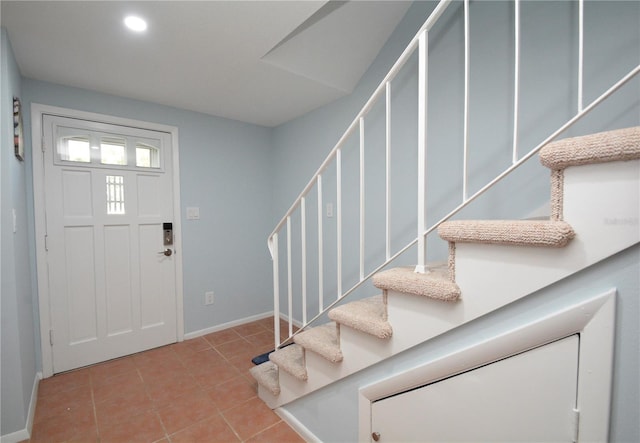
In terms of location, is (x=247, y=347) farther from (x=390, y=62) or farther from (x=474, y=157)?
(x=390, y=62)

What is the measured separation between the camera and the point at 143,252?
8.53ft

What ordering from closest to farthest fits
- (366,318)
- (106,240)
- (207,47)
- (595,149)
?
(595,149) < (366,318) < (207,47) < (106,240)

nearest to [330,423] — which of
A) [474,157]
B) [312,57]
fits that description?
[474,157]

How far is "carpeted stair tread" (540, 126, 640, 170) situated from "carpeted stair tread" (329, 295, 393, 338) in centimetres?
72

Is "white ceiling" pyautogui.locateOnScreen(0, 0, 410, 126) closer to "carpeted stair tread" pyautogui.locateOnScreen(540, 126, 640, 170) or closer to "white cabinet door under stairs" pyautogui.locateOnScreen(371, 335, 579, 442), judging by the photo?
"carpeted stair tread" pyautogui.locateOnScreen(540, 126, 640, 170)

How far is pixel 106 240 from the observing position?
242cm

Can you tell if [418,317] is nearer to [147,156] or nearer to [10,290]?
[10,290]

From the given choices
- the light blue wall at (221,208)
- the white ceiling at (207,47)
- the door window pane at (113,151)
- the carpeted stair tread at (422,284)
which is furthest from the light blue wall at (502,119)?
the door window pane at (113,151)

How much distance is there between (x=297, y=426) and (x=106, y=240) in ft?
7.13

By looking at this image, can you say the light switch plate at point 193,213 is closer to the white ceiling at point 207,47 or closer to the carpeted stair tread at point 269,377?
the white ceiling at point 207,47

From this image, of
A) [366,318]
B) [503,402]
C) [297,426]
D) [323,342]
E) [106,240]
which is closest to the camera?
[503,402]

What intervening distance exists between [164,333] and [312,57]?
2.84m

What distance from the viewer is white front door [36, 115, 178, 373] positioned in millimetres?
2227

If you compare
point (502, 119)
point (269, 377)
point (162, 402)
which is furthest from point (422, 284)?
point (162, 402)
